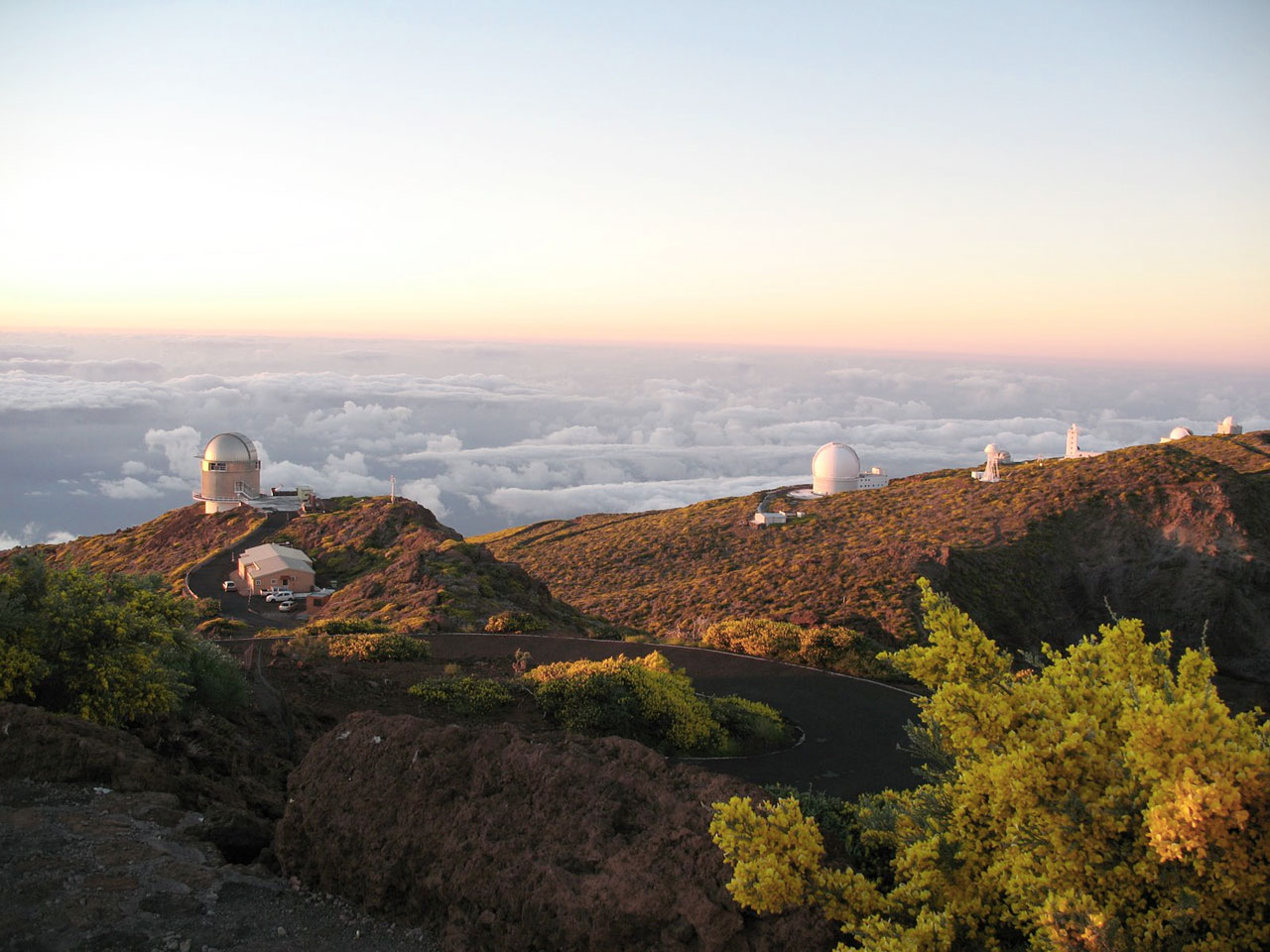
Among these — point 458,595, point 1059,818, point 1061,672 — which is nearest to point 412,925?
point 1059,818

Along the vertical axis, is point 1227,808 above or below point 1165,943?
above

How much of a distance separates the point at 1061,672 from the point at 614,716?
7.30m

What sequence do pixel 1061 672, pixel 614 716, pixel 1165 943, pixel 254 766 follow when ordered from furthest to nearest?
pixel 614 716 → pixel 254 766 → pixel 1061 672 → pixel 1165 943

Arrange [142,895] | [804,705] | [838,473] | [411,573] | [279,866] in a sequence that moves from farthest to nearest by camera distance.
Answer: [838,473], [411,573], [804,705], [279,866], [142,895]

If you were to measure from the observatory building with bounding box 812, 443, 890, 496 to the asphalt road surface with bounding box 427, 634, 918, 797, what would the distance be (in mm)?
42422

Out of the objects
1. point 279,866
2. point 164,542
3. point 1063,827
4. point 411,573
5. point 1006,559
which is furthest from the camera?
point 164,542

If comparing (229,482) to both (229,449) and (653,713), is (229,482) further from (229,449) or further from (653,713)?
(653,713)

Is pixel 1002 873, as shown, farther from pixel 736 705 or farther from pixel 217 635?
pixel 217 635

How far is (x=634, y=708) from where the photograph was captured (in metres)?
12.1

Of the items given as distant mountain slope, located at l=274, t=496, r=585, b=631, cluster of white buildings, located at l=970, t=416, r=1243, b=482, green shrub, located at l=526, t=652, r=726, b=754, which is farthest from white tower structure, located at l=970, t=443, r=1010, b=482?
green shrub, located at l=526, t=652, r=726, b=754

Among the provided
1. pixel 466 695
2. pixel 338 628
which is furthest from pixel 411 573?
pixel 466 695

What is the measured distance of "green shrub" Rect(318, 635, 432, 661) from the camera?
1542 centimetres

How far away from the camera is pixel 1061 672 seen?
5.33m

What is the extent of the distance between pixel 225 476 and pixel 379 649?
38525 millimetres
